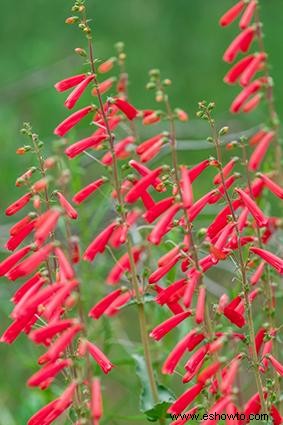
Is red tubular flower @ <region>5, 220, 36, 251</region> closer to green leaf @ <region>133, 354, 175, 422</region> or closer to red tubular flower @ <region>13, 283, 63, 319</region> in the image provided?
red tubular flower @ <region>13, 283, 63, 319</region>

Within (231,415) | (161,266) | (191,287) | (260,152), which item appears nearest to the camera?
(231,415)

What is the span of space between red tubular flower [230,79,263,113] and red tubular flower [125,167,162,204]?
736mm

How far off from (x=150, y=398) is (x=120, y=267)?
21.5 inches

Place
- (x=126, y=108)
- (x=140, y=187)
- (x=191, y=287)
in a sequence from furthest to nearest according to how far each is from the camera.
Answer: (x=126, y=108), (x=140, y=187), (x=191, y=287)

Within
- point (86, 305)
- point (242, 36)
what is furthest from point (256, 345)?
point (86, 305)

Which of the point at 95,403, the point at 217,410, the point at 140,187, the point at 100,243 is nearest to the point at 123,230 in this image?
the point at 100,243

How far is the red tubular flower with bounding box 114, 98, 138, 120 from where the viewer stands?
4598 millimetres

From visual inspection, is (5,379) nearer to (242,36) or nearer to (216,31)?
(242,36)

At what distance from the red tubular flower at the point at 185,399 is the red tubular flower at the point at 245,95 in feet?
4.34

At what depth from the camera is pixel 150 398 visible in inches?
181

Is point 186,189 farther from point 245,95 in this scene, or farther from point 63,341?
point 245,95

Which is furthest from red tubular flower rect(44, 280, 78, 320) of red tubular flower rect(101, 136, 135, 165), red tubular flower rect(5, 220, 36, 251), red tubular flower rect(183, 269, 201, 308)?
red tubular flower rect(101, 136, 135, 165)

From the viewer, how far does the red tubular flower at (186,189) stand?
383cm

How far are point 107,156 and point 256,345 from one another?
0.90 meters
